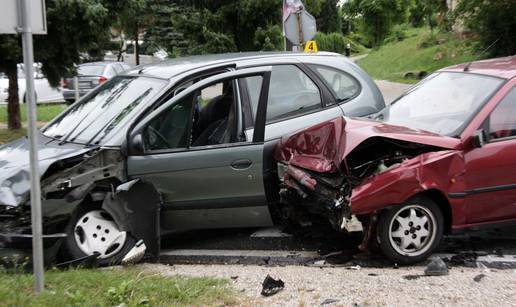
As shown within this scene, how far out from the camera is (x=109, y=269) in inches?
190

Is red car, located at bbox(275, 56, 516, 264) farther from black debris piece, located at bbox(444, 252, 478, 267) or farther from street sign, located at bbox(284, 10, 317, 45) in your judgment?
street sign, located at bbox(284, 10, 317, 45)

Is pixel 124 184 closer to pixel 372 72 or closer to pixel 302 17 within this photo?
pixel 302 17

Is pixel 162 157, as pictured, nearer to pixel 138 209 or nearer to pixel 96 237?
pixel 138 209

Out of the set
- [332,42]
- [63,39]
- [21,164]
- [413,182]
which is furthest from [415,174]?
[332,42]

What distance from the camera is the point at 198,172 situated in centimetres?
523

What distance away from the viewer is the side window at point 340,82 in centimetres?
611

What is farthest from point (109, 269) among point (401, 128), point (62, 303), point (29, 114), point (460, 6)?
point (460, 6)

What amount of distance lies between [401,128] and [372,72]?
24.5m

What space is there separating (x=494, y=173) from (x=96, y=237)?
348 cm

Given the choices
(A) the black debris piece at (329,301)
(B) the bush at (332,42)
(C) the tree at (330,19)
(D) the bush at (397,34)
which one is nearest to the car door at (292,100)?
(A) the black debris piece at (329,301)

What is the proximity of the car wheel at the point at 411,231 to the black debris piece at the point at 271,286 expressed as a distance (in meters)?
1.03

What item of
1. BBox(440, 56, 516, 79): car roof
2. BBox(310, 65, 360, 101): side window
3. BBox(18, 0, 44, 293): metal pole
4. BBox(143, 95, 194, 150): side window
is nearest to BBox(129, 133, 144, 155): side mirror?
BBox(143, 95, 194, 150): side window

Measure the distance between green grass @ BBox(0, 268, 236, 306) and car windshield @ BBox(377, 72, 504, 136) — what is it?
243 cm

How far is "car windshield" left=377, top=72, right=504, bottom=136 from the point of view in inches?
201
